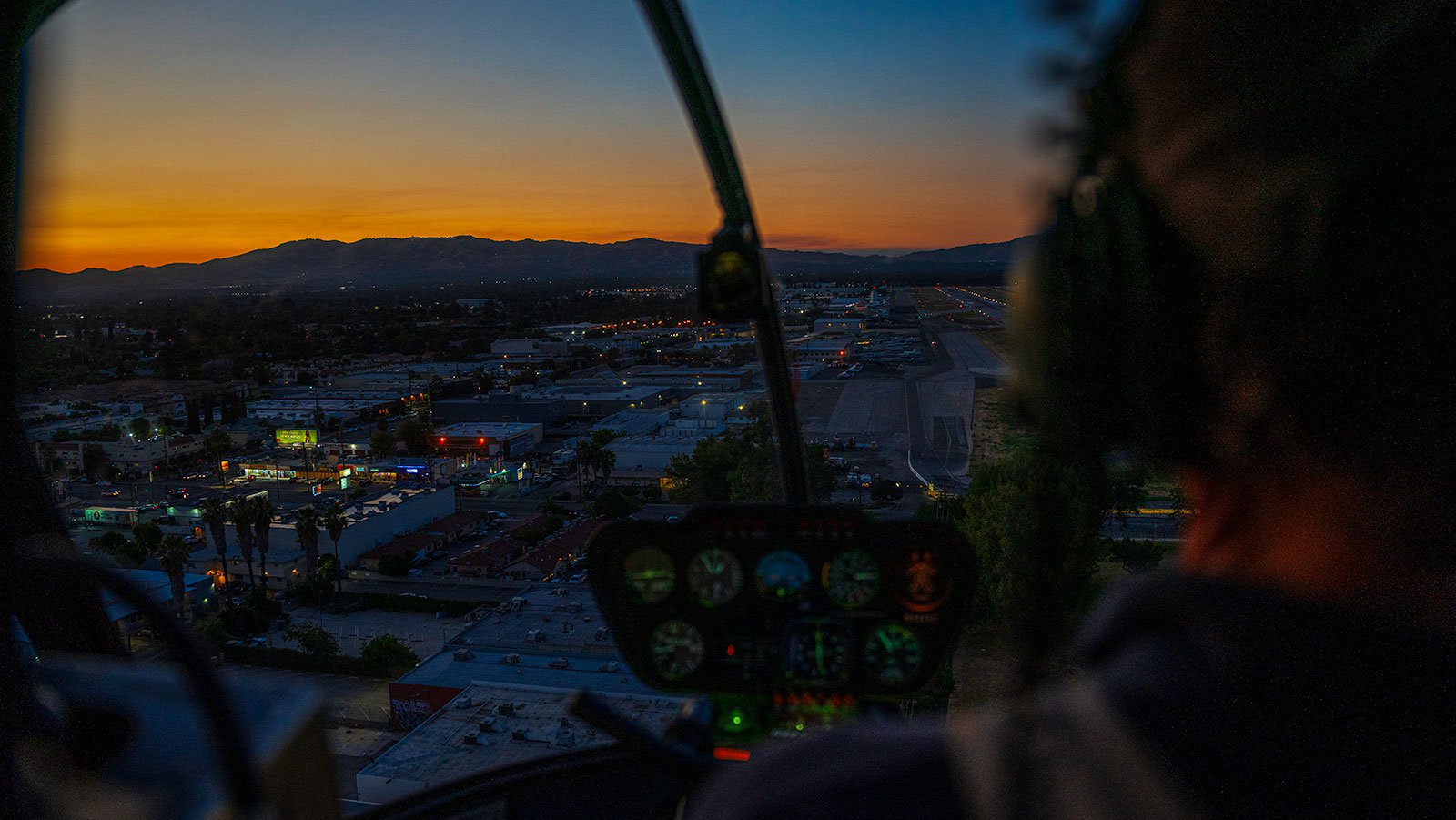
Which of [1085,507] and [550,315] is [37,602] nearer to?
[550,315]

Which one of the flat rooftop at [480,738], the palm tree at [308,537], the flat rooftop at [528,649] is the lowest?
the flat rooftop at [480,738]

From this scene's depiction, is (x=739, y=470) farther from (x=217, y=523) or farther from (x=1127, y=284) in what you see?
(x=1127, y=284)

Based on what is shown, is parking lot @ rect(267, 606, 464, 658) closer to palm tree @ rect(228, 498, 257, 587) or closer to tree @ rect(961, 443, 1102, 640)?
palm tree @ rect(228, 498, 257, 587)

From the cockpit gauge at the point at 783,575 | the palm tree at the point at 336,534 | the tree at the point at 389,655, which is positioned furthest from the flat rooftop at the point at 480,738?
the cockpit gauge at the point at 783,575

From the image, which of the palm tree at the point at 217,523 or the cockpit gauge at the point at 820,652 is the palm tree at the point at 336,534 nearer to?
the palm tree at the point at 217,523

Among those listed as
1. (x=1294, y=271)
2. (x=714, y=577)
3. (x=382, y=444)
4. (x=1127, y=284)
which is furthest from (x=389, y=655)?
(x=1294, y=271)

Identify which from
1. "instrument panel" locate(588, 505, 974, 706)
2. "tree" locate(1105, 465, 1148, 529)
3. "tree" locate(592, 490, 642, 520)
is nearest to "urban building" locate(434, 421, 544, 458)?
"tree" locate(592, 490, 642, 520)

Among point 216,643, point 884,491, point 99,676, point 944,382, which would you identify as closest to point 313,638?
point 216,643
